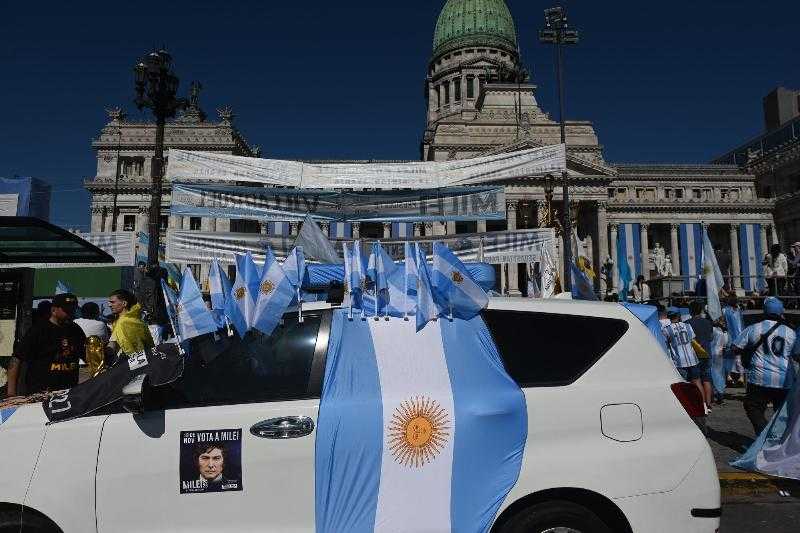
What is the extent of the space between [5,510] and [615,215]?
2386 inches

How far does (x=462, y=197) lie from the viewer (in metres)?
7.02

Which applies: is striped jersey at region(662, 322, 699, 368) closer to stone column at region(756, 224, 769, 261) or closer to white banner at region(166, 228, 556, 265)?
white banner at region(166, 228, 556, 265)

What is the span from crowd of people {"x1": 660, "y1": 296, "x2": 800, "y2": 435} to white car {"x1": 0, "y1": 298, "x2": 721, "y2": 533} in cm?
77

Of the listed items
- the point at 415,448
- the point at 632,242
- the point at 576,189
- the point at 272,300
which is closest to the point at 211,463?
the point at 272,300

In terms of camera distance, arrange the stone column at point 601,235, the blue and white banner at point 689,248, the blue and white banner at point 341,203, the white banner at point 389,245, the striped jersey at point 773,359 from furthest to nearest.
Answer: the stone column at point 601,235
the blue and white banner at point 689,248
the white banner at point 389,245
the blue and white banner at point 341,203
the striped jersey at point 773,359

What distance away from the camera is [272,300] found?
3.44 m

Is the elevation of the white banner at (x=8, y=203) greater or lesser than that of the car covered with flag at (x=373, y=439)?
greater

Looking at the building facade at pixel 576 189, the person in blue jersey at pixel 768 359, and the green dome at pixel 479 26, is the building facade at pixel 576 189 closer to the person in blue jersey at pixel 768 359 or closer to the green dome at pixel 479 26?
the green dome at pixel 479 26

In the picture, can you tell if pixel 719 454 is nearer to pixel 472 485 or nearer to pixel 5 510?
pixel 472 485

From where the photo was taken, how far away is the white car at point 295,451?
114 inches

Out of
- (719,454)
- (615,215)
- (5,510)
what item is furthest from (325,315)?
(615,215)

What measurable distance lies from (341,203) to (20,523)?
4892 millimetres

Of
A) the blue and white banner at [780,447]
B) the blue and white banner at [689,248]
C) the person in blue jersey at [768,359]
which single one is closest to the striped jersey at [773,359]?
the person in blue jersey at [768,359]

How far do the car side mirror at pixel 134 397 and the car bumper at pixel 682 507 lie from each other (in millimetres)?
2725
